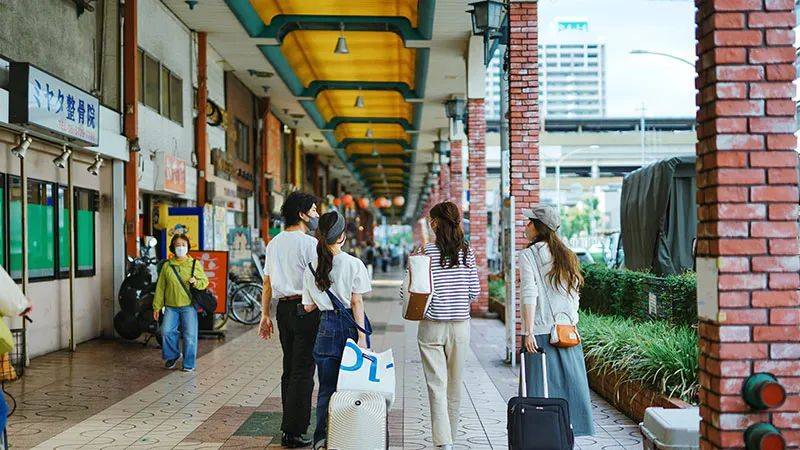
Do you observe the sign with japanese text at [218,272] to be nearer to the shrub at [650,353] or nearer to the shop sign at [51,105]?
the shop sign at [51,105]

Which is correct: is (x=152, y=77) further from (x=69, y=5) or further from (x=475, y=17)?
(x=475, y=17)

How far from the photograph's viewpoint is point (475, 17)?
11016mm

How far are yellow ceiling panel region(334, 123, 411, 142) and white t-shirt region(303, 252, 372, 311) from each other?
25.0 m

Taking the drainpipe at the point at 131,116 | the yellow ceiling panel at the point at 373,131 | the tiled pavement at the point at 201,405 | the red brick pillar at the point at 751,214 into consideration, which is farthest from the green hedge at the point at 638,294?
the yellow ceiling panel at the point at 373,131

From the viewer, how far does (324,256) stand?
19.9 feet

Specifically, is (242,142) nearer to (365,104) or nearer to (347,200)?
(365,104)

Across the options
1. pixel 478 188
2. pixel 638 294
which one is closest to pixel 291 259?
pixel 638 294

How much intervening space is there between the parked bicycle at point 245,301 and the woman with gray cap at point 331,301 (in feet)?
31.5

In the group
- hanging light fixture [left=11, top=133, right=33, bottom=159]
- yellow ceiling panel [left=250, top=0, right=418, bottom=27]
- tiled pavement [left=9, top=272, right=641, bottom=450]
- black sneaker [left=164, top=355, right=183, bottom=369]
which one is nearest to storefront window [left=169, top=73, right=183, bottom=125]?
yellow ceiling panel [left=250, top=0, right=418, bottom=27]

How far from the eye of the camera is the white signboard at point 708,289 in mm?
3889

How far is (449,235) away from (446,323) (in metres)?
0.57

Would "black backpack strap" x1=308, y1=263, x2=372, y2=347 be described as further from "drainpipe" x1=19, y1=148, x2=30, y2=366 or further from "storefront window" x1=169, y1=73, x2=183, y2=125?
"storefront window" x1=169, y1=73, x2=183, y2=125

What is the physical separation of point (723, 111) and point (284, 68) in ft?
53.3

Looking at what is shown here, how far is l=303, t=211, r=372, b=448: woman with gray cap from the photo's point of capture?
6.02m
